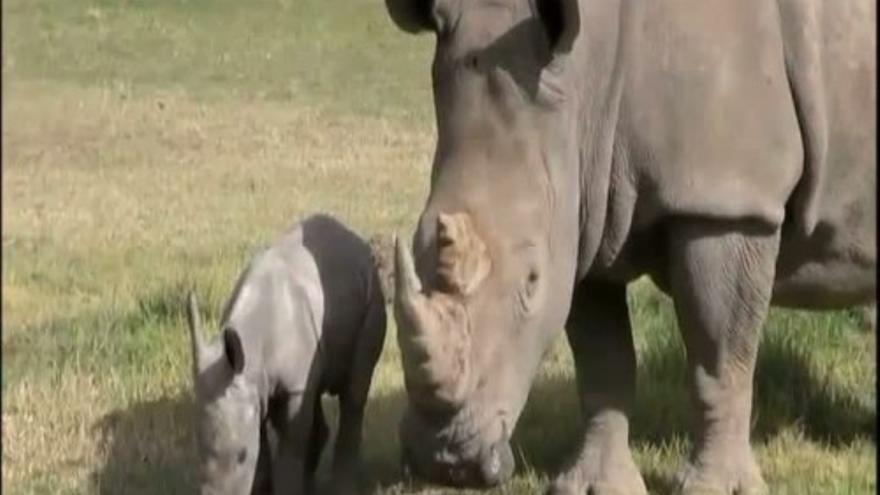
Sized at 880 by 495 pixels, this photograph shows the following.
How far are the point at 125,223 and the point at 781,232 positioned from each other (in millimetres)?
6043

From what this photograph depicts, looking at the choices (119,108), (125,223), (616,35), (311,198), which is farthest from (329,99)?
(616,35)

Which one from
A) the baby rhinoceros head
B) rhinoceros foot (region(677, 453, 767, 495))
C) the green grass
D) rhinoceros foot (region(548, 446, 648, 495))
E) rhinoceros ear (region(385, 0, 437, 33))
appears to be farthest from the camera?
the green grass

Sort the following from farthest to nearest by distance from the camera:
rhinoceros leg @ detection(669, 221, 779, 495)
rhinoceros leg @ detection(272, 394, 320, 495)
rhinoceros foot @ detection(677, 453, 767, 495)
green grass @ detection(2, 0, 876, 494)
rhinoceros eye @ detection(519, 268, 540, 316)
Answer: green grass @ detection(2, 0, 876, 494)
rhinoceros foot @ detection(677, 453, 767, 495)
rhinoceros leg @ detection(272, 394, 320, 495)
rhinoceros leg @ detection(669, 221, 779, 495)
rhinoceros eye @ detection(519, 268, 540, 316)

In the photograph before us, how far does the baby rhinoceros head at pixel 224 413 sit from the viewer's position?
449 cm

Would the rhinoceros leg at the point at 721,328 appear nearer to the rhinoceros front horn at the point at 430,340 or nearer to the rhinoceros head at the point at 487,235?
the rhinoceros head at the point at 487,235

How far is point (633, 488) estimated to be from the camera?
16.6 ft

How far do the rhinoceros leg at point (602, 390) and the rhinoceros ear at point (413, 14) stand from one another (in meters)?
1.13

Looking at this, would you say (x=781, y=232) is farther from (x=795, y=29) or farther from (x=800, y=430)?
(x=800, y=430)

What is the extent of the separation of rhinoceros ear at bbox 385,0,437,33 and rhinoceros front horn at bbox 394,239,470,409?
777mm

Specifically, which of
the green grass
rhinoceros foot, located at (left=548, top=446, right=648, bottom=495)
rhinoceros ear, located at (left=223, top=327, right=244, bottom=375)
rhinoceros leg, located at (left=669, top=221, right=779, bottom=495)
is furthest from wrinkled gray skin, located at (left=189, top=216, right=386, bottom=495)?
rhinoceros leg, located at (left=669, top=221, right=779, bottom=495)

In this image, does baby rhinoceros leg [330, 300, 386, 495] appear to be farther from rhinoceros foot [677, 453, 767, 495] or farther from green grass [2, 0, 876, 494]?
rhinoceros foot [677, 453, 767, 495]

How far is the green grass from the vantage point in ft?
17.2

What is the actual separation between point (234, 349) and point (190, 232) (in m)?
5.66

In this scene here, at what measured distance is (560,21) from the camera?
13.8 feet
